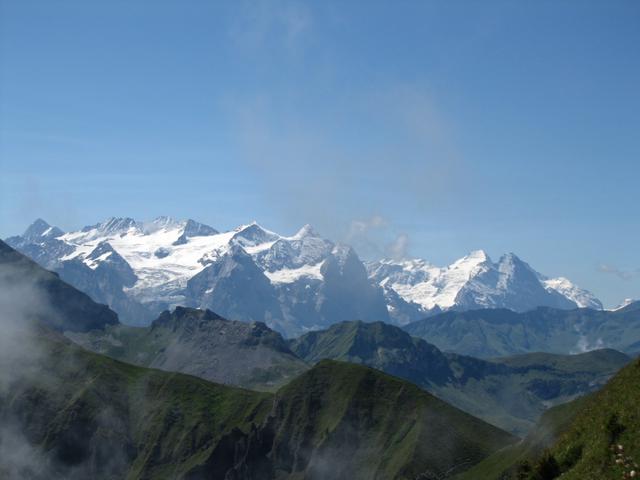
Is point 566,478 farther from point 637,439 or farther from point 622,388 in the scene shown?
point 622,388

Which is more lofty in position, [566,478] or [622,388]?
[622,388]

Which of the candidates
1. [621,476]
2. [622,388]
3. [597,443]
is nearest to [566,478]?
[597,443]

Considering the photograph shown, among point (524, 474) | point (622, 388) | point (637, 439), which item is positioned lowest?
point (524, 474)

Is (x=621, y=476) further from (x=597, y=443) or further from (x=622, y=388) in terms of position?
(x=622, y=388)

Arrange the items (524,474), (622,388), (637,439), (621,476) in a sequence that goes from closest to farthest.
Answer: (621,476) → (637,439) → (524,474) → (622,388)

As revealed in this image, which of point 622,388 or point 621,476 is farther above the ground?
point 622,388

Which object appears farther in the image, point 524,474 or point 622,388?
point 622,388

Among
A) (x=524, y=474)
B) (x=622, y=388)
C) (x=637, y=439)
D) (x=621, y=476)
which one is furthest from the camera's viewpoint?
(x=622, y=388)

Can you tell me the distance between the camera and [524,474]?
8500 cm

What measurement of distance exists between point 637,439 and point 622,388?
1937cm

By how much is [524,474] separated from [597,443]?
12409 mm

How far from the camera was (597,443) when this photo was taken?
7531 centimetres

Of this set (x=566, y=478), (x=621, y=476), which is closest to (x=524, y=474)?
(x=566, y=478)

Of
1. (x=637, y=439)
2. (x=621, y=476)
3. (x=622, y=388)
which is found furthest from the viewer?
(x=622, y=388)
